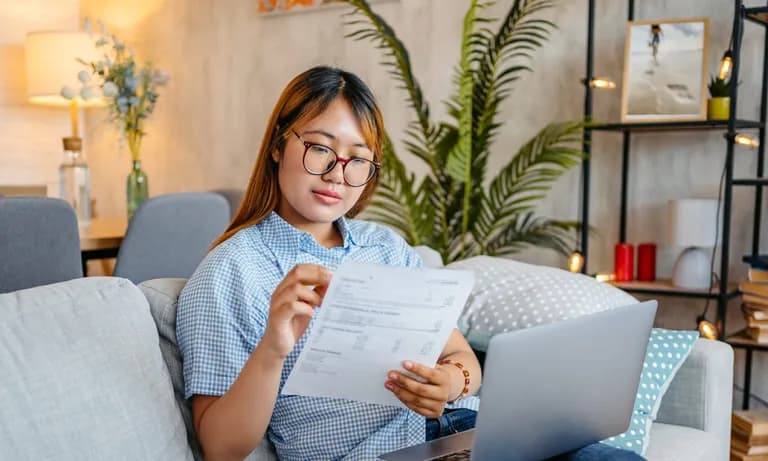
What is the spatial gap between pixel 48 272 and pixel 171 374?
1246 mm

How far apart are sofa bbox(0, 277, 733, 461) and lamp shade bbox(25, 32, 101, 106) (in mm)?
3198

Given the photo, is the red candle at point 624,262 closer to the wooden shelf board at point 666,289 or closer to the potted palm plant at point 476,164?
the wooden shelf board at point 666,289

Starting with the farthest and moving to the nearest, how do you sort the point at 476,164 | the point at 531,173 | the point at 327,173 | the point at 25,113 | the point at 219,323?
the point at 25,113 < the point at 531,173 < the point at 476,164 < the point at 327,173 < the point at 219,323

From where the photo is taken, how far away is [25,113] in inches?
196

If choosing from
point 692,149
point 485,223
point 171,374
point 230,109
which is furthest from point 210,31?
point 171,374

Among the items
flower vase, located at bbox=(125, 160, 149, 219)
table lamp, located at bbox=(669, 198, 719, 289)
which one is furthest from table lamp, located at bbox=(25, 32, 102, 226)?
table lamp, located at bbox=(669, 198, 719, 289)

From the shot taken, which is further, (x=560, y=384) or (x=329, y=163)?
(x=329, y=163)

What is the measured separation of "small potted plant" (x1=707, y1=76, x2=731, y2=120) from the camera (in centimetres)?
264

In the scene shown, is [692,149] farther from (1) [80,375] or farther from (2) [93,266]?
(2) [93,266]

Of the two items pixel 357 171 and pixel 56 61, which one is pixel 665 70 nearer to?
pixel 357 171

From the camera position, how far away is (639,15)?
2994 millimetres

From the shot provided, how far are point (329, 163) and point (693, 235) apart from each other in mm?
1620

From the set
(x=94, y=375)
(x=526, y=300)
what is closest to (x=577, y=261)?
(x=526, y=300)

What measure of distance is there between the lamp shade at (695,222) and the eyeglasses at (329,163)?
1543 millimetres
